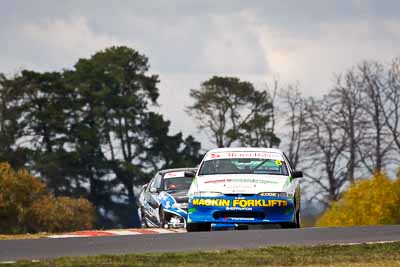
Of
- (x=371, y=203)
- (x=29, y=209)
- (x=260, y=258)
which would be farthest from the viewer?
(x=371, y=203)

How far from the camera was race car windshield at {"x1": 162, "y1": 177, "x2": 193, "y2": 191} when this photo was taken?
30.3 metres

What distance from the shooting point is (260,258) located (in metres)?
17.7

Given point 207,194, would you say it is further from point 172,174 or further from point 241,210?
point 172,174

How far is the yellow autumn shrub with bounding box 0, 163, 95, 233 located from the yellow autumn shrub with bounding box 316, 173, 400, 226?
41.7 feet

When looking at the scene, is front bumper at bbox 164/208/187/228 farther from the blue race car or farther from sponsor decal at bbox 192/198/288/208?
sponsor decal at bbox 192/198/288/208

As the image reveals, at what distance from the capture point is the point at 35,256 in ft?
59.2

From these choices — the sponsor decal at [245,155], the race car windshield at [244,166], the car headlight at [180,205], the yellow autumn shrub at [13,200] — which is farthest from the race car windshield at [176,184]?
the yellow autumn shrub at [13,200]

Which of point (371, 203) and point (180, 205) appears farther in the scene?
point (371, 203)

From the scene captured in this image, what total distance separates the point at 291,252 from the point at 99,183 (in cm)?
6925

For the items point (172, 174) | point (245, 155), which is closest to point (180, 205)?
point (172, 174)

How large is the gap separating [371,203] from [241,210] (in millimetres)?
46188

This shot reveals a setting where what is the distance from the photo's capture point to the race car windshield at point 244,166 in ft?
82.1

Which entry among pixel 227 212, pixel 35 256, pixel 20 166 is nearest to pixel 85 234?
pixel 227 212

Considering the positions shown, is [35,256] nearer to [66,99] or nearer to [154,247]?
[154,247]
